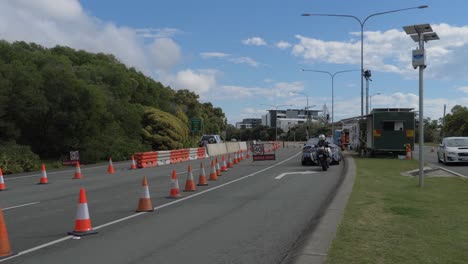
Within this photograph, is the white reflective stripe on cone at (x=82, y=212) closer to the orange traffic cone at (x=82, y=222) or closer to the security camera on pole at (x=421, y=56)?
the orange traffic cone at (x=82, y=222)

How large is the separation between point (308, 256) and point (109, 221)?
189 inches

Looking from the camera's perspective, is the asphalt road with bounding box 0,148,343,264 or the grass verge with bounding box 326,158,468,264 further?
the asphalt road with bounding box 0,148,343,264

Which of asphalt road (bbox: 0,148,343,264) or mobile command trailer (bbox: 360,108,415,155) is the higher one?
mobile command trailer (bbox: 360,108,415,155)

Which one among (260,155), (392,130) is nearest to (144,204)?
(260,155)

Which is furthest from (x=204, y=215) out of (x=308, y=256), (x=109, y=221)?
(x=308, y=256)

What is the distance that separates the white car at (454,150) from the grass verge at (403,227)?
13.0 metres

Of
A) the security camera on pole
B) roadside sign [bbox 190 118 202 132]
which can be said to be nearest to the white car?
the security camera on pole

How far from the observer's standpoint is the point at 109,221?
969cm

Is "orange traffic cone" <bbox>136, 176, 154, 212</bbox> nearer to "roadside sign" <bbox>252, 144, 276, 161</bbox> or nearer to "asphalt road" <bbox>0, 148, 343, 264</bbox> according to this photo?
"asphalt road" <bbox>0, 148, 343, 264</bbox>

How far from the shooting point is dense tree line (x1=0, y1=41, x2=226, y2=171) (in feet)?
94.2

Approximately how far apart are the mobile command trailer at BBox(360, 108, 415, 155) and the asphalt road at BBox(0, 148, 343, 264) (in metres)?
16.2

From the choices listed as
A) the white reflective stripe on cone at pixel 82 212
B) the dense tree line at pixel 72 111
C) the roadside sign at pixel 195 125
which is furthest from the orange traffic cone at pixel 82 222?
the roadside sign at pixel 195 125

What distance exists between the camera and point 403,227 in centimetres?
798

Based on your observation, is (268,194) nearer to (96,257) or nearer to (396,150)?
(96,257)
